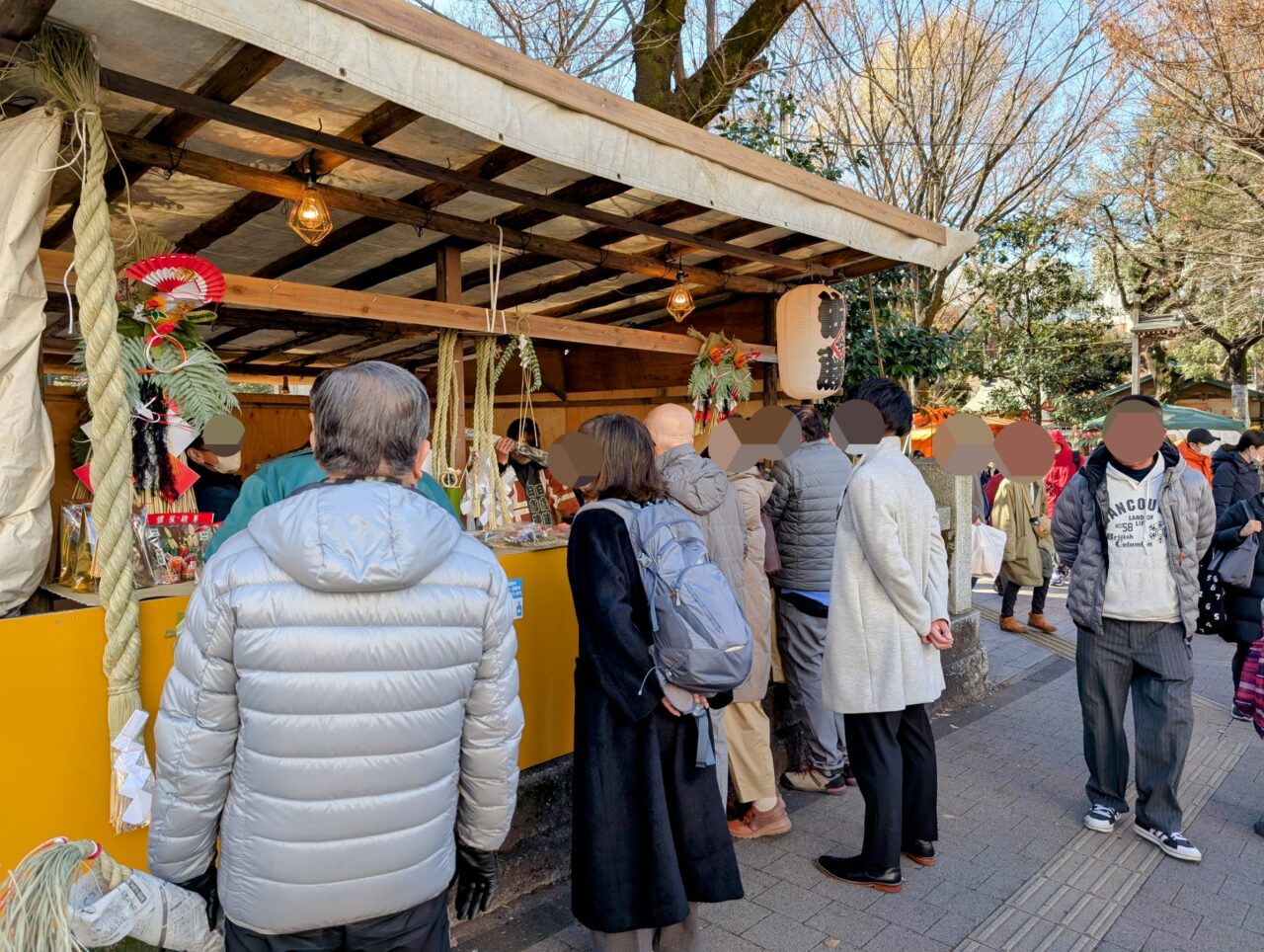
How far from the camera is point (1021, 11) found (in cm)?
967

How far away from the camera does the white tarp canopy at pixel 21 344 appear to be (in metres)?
2.26

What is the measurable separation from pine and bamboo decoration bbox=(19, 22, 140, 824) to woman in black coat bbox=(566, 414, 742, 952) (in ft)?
4.37

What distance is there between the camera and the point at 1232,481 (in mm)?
7219

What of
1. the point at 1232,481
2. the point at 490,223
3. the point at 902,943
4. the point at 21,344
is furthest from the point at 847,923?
the point at 1232,481

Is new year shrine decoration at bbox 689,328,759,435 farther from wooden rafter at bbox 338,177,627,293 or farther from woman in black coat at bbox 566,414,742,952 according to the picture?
woman in black coat at bbox 566,414,742,952

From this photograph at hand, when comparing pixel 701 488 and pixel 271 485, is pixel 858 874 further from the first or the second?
pixel 271 485

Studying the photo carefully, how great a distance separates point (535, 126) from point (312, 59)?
0.87 metres

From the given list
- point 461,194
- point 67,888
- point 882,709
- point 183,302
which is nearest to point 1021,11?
point 461,194

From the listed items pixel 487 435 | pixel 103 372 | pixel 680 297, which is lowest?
pixel 487 435

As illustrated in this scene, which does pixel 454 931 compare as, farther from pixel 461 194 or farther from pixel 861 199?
pixel 861 199

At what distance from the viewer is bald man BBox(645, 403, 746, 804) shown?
338cm

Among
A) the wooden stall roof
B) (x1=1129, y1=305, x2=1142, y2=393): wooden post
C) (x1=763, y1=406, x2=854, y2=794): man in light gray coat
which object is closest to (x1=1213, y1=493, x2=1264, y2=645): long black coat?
the wooden stall roof

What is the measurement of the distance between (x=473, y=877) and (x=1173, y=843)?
11.6 feet

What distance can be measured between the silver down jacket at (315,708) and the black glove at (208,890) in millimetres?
35
